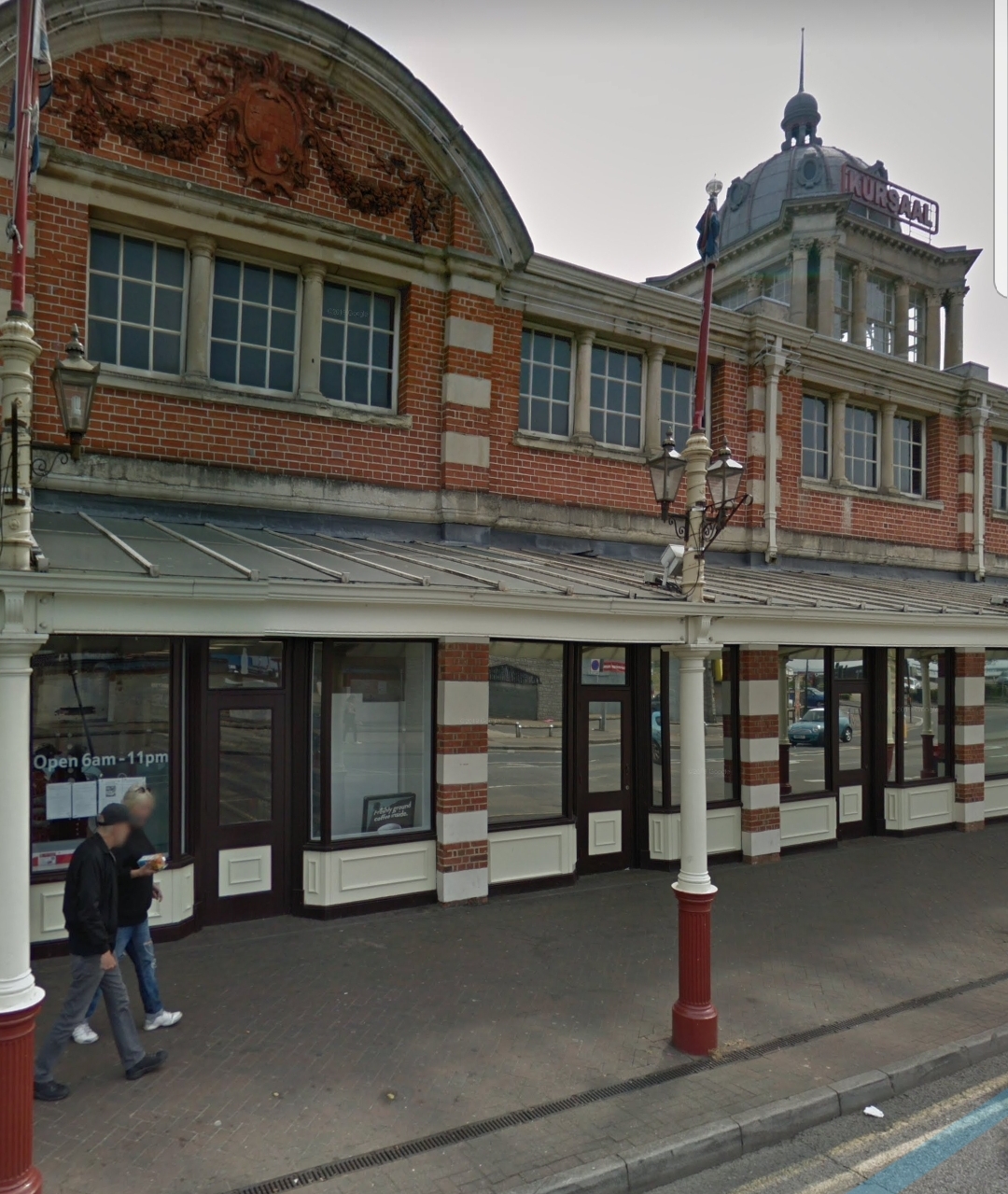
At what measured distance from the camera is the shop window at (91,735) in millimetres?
7387

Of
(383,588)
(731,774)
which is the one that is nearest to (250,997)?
(383,588)

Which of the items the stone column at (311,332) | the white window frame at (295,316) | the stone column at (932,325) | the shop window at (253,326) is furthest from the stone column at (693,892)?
the stone column at (932,325)

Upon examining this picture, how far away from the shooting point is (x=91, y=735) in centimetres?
759

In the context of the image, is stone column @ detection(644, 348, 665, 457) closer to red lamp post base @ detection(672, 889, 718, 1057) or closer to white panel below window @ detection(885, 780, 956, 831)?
white panel below window @ detection(885, 780, 956, 831)

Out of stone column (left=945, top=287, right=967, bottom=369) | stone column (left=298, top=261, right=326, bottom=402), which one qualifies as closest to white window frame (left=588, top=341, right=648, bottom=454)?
stone column (left=298, top=261, right=326, bottom=402)

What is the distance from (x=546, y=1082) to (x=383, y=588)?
148 inches

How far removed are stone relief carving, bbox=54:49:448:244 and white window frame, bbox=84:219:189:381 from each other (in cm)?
76

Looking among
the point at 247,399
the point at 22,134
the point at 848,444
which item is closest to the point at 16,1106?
the point at 22,134

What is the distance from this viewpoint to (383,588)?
692 centimetres

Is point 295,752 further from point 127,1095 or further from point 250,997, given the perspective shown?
point 127,1095

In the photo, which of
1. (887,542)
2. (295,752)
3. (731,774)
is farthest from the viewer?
(887,542)

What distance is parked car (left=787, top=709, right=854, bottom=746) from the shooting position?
12039 millimetres

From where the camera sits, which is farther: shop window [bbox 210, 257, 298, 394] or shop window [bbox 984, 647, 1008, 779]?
shop window [bbox 984, 647, 1008, 779]

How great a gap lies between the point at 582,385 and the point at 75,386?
6.60 metres
